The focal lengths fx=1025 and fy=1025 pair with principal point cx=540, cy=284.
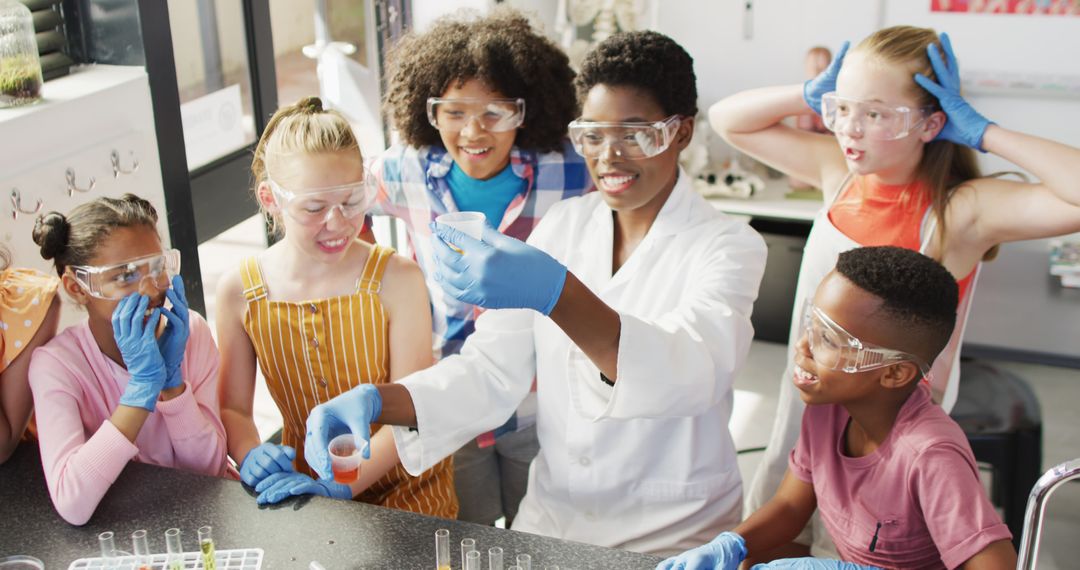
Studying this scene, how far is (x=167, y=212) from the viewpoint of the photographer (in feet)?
7.91

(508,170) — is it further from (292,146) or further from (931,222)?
(931,222)

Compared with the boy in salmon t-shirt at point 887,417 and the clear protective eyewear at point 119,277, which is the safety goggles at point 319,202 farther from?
the boy in salmon t-shirt at point 887,417

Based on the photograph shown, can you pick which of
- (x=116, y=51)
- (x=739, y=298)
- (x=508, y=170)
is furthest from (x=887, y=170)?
(x=116, y=51)

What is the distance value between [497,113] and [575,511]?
0.89 metres

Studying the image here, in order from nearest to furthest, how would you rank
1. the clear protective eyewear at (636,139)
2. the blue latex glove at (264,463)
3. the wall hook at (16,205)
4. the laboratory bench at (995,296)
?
the blue latex glove at (264,463) < the clear protective eyewear at (636,139) < the wall hook at (16,205) < the laboratory bench at (995,296)

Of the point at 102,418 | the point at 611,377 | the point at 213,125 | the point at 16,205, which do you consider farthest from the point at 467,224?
the point at 213,125

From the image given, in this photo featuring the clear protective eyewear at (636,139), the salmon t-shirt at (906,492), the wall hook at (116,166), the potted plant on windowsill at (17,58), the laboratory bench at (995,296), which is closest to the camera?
the salmon t-shirt at (906,492)

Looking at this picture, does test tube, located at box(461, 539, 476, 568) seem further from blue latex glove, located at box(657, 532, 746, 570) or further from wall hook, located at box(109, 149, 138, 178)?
wall hook, located at box(109, 149, 138, 178)

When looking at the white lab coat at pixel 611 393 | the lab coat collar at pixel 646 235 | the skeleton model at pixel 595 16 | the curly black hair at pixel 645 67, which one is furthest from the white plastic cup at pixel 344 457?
the skeleton model at pixel 595 16

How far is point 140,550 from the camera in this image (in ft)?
5.11

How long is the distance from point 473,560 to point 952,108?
148 cm

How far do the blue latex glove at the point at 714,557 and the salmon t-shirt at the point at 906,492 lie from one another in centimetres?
35

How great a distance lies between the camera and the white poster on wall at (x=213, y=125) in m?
2.75

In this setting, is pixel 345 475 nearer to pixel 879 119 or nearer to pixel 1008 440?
pixel 879 119
